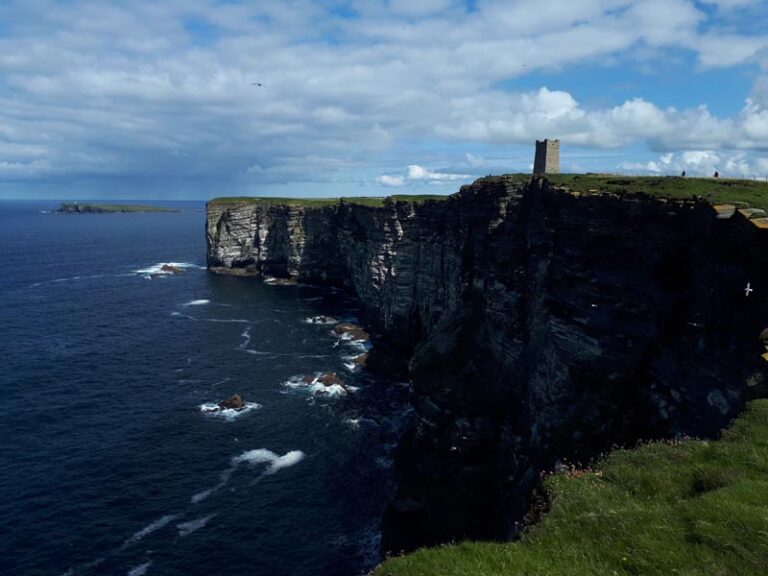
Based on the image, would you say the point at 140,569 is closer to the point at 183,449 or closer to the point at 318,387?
the point at 183,449

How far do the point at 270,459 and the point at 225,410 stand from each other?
46.5 ft

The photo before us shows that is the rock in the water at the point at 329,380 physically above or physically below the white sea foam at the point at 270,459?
above

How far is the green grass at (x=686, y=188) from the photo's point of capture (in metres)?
34.2

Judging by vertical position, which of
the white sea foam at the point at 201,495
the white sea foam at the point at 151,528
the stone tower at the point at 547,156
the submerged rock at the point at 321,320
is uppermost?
the stone tower at the point at 547,156

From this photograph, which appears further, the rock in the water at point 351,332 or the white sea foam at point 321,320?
the white sea foam at point 321,320

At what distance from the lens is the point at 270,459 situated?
201ft

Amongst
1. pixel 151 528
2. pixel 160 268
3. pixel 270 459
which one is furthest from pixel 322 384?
pixel 160 268

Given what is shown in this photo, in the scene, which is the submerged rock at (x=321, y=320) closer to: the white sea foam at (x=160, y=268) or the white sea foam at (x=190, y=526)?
the white sea foam at (x=190, y=526)

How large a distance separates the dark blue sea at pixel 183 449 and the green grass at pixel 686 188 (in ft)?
124

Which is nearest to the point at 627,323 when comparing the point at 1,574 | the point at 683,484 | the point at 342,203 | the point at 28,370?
the point at 683,484

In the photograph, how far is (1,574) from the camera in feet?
141

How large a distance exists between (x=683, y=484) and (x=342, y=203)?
417 feet

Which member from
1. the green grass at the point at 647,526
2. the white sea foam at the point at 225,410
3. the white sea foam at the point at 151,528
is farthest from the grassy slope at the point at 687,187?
the white sea foam at the point at 225,410

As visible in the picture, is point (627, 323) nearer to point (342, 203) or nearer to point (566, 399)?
point (566, 399)
